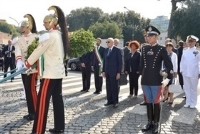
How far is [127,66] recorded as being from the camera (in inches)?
371

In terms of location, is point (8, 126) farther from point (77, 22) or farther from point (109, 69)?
point (77, 22)

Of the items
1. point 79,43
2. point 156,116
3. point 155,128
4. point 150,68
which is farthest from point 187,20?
point 155,128

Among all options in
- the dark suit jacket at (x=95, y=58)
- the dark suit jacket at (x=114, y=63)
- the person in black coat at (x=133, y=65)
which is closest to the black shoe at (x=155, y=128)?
the dark suit jacket at (x=114, y=63)

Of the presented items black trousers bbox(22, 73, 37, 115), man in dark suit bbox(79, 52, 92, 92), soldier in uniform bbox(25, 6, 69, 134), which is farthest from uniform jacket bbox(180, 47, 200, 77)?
→ soldier in uniform bbox(25, 6, 69, 134)

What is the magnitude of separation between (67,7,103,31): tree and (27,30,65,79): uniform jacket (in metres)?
78.0

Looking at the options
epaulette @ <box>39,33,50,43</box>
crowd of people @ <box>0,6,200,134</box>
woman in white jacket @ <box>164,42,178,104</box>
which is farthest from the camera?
woman in white jacket @ <box>164,42,178,104</box>

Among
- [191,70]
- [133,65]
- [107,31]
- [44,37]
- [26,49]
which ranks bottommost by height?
[191,70]

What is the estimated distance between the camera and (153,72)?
5461mm

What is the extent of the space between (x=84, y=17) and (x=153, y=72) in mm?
79196

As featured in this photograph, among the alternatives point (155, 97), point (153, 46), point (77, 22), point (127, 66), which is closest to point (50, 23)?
point (153, 46)

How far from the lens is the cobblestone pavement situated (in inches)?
219

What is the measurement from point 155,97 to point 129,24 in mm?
68321

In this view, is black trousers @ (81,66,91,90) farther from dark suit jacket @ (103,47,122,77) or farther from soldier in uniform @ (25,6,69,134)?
soldier in uniform @ (25,6,69,134)

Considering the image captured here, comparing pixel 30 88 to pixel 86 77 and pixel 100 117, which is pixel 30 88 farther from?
pixel 86 77
